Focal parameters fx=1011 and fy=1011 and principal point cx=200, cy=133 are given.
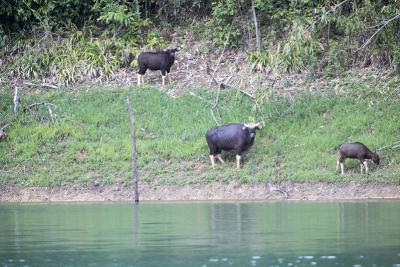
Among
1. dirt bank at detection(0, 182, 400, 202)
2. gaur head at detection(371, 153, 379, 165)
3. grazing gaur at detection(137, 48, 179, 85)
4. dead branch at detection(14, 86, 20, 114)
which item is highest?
grazing gaur at detection(137, 48, 179, 85)

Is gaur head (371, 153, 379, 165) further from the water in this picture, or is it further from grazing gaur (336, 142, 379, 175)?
the water

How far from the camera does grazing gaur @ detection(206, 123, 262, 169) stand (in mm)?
30297

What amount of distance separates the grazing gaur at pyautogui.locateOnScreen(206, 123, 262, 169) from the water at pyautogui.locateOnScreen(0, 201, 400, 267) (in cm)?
277

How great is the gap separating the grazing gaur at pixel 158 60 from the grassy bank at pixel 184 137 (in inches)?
44.9

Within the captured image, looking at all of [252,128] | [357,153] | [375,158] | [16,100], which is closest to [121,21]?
[16,100]

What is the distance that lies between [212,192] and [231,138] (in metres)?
1.86

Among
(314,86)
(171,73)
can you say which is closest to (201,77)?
(171,73)

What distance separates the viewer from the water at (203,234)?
17312mm

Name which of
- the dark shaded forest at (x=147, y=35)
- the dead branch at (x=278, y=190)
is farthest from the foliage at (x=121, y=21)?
the dead branch at (x=278, y=190)

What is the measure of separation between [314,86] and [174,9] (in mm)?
7775

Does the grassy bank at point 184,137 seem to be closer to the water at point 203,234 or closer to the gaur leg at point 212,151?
the gaur leg at point 212,151

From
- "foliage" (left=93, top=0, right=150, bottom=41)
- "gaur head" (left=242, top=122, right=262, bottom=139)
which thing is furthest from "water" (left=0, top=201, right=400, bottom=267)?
"foliage" (left=93, top=0, right=150, bottom=41)

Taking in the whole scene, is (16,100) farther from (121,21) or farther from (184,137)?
(184,137)

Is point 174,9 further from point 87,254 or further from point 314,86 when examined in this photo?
point 87,254
